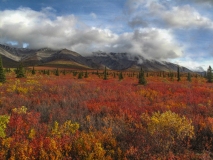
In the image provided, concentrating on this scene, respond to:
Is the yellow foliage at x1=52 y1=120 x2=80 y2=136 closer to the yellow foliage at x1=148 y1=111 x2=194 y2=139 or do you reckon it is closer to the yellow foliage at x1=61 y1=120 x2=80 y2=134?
the yellow foliage at x1=61 y1=120 x2=80 y2=134

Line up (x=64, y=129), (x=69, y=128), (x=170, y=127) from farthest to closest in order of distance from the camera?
(x=69, y=128)
(x=64, y=129)
(x=170, y=127)

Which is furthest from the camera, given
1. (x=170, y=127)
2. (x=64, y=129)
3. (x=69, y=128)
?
(x=69, y=128)

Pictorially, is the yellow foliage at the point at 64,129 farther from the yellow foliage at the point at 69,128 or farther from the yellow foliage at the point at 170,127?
the yellow foliage at the point at 170,127

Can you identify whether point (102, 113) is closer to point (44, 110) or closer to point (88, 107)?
point (88, 107)

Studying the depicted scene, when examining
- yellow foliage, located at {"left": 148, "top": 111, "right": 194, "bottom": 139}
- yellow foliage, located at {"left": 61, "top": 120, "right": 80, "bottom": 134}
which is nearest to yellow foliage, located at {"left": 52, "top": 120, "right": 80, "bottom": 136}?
yellow foliage, located at {"left": 61, "top": 120, "right": 80, "bottom": 134}

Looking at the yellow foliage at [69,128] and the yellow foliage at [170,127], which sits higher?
the yellow foliage at [170,127]

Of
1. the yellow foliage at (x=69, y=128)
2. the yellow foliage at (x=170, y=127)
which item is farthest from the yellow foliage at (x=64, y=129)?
the yellow foliage at (x=170, y=127)

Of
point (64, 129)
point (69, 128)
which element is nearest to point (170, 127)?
point (69, 128)

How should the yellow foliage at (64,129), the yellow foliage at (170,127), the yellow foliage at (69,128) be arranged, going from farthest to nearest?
the yellow foliage at (69,128), the yellow foliage at (64,129), the yellow foliage at (170,127)

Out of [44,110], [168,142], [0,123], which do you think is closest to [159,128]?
[168,142]

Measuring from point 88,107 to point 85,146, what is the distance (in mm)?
4822

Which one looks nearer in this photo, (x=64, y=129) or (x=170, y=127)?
(x=170, y=127)

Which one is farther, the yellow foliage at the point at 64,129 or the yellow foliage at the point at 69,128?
the yellow foliage at the point at 69,128

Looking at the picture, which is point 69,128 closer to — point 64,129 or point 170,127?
point 64,129
